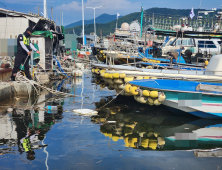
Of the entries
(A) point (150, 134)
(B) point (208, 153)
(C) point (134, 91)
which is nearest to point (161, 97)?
(C) point (134, 91)

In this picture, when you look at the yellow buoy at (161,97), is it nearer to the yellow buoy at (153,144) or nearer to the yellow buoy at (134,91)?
the yellow buoy at (134,91)

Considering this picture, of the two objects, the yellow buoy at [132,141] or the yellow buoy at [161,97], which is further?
the yellow buoy at [161,97]

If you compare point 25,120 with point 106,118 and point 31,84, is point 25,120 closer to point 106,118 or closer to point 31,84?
point 106,118

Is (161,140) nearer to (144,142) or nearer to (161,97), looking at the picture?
(144,142)

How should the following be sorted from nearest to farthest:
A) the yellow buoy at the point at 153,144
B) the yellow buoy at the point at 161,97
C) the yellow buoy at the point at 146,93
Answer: the yellow buoy at the point at 153,144 → the yellow buoy at the point at 161,97 → the yellow buoy at the point at 146,93

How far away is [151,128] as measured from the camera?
6836mm

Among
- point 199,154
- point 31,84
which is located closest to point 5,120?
point 31,84

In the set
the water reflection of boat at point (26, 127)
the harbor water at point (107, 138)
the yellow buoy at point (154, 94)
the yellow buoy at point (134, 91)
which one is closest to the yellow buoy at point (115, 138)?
the harbor water at point (107, 138)

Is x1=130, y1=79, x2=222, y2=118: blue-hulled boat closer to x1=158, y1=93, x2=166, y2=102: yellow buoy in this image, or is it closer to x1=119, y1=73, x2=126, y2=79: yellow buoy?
x1=158, y1=93, x2=166, y2=102: yellow buoy

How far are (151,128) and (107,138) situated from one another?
57.4 inches

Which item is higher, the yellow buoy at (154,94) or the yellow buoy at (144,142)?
the yellow buoy at (154,94)

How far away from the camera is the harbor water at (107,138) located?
4656 mm

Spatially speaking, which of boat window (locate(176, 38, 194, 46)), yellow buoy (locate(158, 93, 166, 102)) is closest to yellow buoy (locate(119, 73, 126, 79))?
yellow buoy (locate(158, 93, 166, 102))

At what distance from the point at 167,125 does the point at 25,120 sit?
3.80 metres
